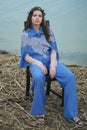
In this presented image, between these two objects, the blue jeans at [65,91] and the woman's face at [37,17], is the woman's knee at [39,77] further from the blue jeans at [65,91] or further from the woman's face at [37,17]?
the woman's face at [37,17]

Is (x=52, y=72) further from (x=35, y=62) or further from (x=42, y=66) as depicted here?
(x=35, y=62)

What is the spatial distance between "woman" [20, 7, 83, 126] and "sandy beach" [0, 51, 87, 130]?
0.15m

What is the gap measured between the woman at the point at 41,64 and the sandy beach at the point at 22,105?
0.15m

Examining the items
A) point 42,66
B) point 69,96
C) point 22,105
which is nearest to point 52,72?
point 42,66

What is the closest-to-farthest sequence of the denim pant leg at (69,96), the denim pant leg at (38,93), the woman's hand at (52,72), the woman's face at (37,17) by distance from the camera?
the denim pant leg at (38,93), the denim pant leg at (69,96), the woman's hand at (52,72), the woman's face at (37,17)

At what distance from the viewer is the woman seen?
18.7 feet

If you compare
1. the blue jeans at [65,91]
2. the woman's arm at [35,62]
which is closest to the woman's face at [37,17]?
the woman's arm at [35,62]

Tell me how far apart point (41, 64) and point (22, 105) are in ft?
2.41

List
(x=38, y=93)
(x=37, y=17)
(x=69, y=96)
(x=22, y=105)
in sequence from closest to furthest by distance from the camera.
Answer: (x=38, y=93) < (x=69, y=96) < (x=37, y=17) < (x=22, y=105)

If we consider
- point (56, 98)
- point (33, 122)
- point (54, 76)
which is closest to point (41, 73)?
point (54, 76)

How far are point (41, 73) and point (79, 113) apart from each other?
90 cm

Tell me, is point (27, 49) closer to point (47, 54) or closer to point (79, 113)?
point (47, 54)

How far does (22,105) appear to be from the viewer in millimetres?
6301

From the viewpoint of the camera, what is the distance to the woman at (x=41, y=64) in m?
5.71
